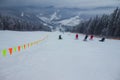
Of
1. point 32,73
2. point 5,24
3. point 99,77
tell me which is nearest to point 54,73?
point 32,73

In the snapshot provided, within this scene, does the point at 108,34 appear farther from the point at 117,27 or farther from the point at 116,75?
the point at 116,75

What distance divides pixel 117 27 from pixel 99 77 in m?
43.6

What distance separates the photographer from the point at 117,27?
154ft

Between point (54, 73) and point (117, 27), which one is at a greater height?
point (117, 27)

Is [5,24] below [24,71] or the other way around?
the other way around

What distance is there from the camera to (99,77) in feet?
25.2

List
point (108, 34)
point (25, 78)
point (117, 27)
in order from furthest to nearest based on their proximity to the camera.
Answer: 1. point (108, 34)
2. point (117, 27)
3. point (25, 78)

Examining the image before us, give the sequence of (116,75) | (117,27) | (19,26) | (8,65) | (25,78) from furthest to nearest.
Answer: (19,26) < (117,27) < (8,65) < (116,75) < (25,78)

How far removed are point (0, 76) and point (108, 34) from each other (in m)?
49.3

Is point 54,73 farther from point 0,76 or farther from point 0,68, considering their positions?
point 0,68

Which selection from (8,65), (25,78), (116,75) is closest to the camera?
(25,78)

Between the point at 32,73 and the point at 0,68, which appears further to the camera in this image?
the point at 0,68

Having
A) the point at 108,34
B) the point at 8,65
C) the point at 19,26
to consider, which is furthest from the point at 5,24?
the point at 8,65

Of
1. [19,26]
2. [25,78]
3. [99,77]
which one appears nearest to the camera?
[25,78]
